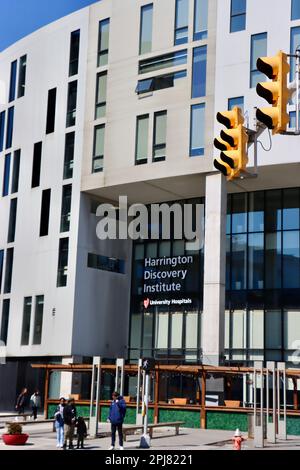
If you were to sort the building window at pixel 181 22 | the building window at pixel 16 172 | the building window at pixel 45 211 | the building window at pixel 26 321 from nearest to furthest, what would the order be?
1. the building window at pixel 181 22
2. the building window at pixel 26 321
3. the building window at pixel 45 211
4. the building window at pixel 16 172

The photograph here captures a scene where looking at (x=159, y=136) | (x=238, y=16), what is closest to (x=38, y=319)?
(x=159, y=136)

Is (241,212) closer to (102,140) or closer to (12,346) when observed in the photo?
(102,140)

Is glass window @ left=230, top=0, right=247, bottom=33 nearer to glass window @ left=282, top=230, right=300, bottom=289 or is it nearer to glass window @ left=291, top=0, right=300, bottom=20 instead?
glass window @ left=291, top=0, right=300, bottom=20

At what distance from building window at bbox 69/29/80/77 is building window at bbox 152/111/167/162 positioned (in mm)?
7931

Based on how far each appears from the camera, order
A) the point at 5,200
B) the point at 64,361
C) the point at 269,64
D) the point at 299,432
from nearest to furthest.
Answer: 1. the point at 269,64
2. the point at 299,432
3. the point at 64,361
4. the point at 5,200

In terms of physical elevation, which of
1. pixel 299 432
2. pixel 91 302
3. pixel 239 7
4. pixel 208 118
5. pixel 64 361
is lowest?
pixel 299 432

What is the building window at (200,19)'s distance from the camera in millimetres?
40634

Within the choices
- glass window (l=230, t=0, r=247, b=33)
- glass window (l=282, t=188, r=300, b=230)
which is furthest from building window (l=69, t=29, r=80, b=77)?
glass window (l=282, t=188, r=300, b=230)

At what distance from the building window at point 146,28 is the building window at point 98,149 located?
5.24m

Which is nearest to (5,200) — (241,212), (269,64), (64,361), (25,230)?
(25,230)

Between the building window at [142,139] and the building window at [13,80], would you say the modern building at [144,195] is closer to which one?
the building window at [142,139]

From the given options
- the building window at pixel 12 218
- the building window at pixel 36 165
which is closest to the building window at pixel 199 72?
the building window at pixel 36 165

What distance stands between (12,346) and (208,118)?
19.1 m

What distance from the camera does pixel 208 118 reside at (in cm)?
3912
